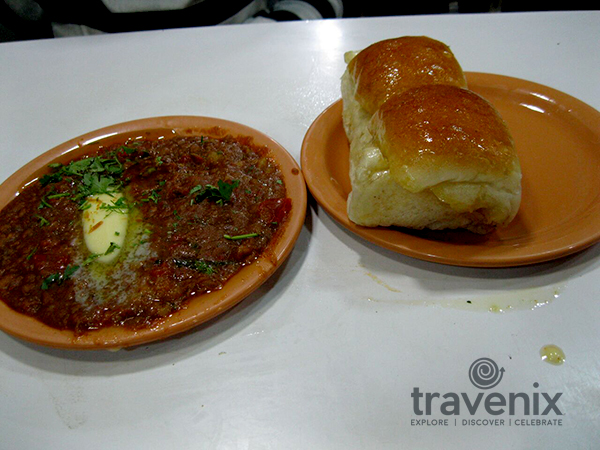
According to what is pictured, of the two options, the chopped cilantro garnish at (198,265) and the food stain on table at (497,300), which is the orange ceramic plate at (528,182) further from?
the chopped cilantro garnish at (198,265)

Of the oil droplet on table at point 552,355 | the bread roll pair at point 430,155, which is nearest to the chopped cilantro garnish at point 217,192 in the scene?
the bread roll pair at point 430,155

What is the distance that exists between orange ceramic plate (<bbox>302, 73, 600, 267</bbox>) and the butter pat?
28.3 inches

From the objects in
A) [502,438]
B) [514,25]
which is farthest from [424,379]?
[514,25]

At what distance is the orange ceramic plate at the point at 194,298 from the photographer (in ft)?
3.95

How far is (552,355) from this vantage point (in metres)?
1.22

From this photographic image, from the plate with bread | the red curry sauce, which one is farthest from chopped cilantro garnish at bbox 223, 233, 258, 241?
the plate with bread

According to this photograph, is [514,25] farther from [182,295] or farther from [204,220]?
[182,295]

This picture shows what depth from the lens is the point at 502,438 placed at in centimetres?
109

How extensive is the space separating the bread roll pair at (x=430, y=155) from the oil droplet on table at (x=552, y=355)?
0.42m

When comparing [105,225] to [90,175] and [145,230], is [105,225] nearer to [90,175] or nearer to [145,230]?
[145,230]

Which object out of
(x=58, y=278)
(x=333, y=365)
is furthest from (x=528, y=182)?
(x=58, y=278)

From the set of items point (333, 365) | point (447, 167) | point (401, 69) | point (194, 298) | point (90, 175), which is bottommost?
point (333, 365)

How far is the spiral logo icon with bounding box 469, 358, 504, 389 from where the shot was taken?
3.88 ft

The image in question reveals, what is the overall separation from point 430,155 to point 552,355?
2.27ft
